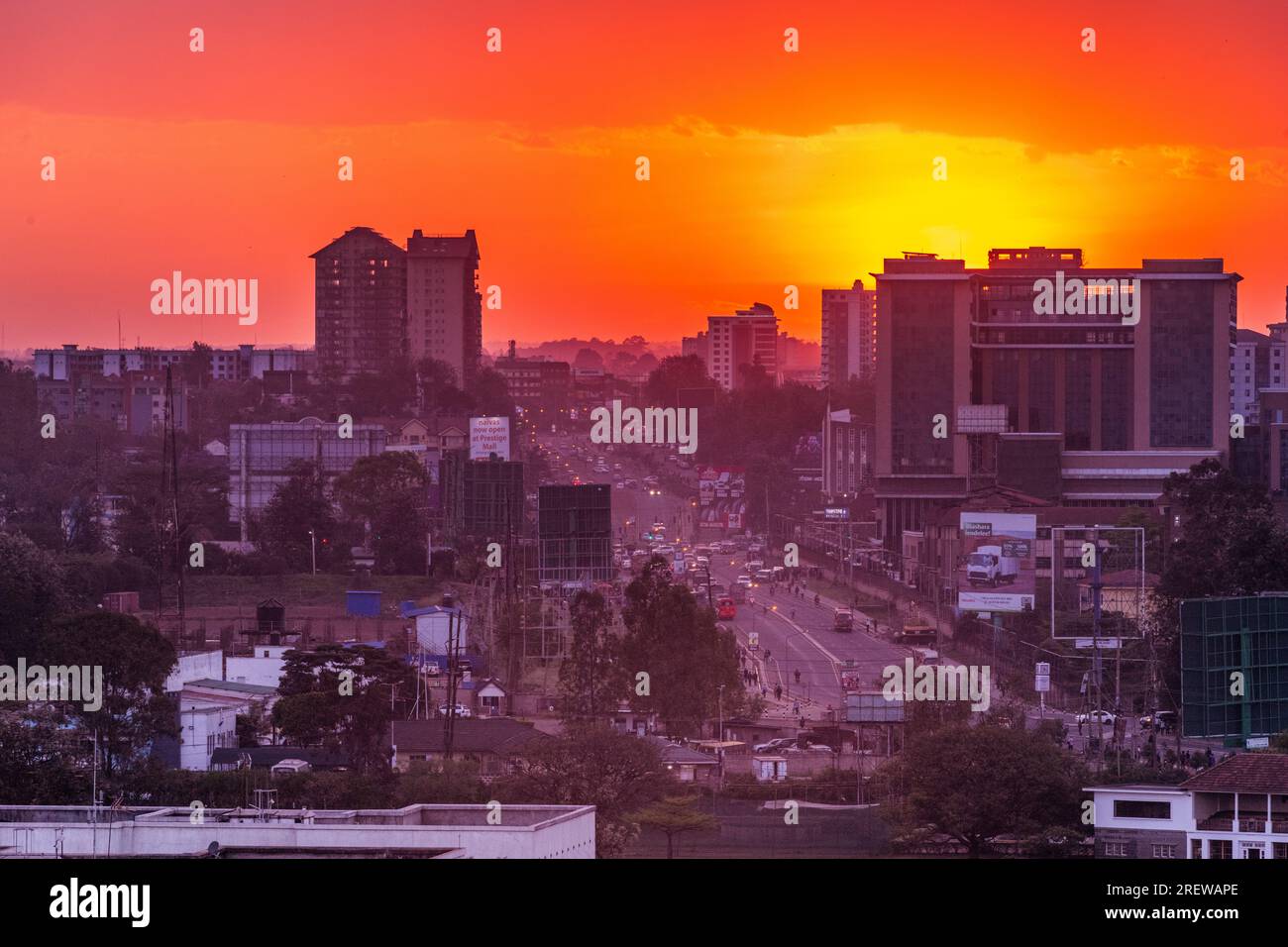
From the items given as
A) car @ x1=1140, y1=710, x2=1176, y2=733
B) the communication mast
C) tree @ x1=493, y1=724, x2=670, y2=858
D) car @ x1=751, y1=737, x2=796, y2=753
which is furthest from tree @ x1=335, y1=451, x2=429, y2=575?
tree @ x1=493, y1=724, x2=670, y2=858

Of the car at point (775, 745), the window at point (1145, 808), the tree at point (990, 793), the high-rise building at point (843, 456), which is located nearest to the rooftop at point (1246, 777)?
the window at point (1145, 808)

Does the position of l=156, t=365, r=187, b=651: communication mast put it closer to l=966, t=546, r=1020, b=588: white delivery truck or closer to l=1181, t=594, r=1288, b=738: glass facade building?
l=966, t=546, r=1020, b=588: white delivery truck

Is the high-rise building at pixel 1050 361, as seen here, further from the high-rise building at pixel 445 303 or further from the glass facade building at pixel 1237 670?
the glass facade building at pixel 1237 670

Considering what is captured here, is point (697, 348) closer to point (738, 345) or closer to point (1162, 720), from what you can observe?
point (738, 345)

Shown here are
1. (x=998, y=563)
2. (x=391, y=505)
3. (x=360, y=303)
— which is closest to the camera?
(x=998, y=563)

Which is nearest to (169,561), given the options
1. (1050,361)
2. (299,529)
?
(299,529)

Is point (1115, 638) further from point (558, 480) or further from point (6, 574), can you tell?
point (558, 480)
